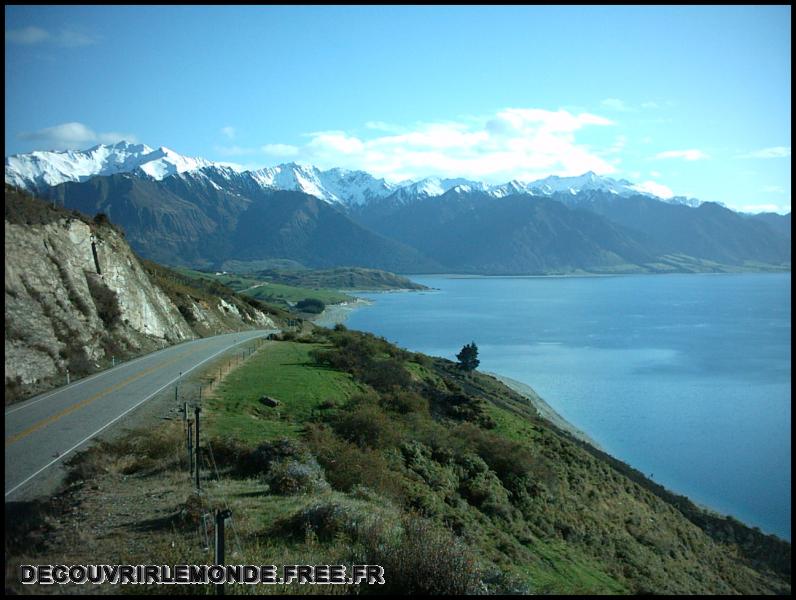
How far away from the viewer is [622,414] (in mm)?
50781

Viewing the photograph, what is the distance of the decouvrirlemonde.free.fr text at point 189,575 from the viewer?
7.61m

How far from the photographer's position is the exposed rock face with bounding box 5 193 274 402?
24.5 m

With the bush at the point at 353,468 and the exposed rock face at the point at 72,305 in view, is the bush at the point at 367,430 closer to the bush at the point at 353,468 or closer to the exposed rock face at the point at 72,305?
the bush at the point at 353,468

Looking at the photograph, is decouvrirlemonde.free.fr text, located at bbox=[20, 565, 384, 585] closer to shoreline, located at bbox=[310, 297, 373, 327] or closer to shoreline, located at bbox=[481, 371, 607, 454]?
shoreline, located at bbox=[481, 371, 607, 454]

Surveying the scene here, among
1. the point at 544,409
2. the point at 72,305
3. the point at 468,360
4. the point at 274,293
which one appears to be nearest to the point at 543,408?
the point at 544,409

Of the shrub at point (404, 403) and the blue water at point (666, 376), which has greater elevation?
the shrub at point (404, 403)

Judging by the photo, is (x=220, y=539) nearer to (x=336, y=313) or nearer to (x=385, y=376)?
(x=385, y=376)

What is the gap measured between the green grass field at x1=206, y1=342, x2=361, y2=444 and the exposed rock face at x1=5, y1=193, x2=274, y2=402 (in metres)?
7.79

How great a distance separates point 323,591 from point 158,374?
21401 millimetres

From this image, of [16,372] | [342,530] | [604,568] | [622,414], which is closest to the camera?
[342,530]

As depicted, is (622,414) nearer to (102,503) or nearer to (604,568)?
(604,568)

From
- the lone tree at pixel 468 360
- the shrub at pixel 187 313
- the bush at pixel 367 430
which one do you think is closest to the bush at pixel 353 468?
the bush at pixel 367 430

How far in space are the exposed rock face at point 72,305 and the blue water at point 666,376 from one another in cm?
3454

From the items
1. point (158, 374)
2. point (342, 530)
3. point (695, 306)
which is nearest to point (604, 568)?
point (342, 530)
